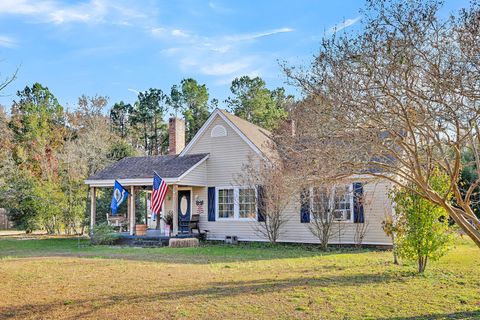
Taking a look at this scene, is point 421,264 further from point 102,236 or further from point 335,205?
point 102,236

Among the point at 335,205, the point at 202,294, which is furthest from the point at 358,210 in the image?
the point at 202,294

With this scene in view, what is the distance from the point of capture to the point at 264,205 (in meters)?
18.6

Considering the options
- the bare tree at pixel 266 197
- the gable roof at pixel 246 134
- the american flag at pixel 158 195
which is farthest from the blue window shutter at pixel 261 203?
the american flag at pixel 158 195

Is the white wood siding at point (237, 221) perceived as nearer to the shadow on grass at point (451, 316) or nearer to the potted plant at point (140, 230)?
the potted plant at point (140, 230)

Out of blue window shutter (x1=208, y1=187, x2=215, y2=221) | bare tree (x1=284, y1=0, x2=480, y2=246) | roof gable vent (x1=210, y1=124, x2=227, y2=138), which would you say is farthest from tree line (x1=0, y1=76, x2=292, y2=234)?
bare tree (x1=284, y1=0, x2=480, y2=246)

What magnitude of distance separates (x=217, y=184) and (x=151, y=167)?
357cm

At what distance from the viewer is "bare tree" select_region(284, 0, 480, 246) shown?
5926 mm

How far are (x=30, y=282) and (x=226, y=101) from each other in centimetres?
3554

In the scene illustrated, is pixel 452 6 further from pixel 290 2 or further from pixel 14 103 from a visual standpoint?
pixel 14 103

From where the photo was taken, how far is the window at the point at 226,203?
20.2 metres

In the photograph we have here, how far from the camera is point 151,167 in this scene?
2177 centimetres

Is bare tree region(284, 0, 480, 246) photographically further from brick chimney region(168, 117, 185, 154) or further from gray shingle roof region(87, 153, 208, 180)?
brick chimney region(168, 117, 185, 154)

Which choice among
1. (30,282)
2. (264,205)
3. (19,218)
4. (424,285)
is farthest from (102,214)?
(424,285)

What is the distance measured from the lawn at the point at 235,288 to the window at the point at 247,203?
536 centimetres
